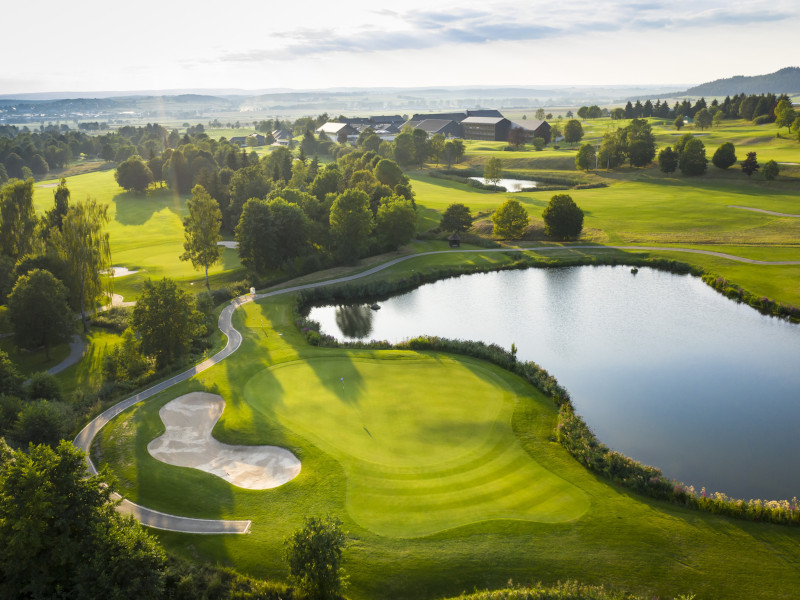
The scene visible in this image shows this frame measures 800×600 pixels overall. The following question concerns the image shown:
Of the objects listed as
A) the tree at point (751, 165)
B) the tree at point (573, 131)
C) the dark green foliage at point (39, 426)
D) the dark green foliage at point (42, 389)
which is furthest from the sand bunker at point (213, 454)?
the tree at point (573, 131)

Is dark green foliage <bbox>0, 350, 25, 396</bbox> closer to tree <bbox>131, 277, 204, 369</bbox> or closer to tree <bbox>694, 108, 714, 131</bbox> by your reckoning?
tree <bbox>131, 277, 204, 369</bbox>

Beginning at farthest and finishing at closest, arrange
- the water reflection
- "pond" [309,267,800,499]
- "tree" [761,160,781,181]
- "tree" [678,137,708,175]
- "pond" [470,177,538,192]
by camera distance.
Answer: "pond" [470,177,538,192]
"tree" [678,137,708,175]
"tree" [761,160,781,181]
the water reflection
"pond" [309,267,800,499]

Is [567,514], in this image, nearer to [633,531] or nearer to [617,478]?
[633,531]

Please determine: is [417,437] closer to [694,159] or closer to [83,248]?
[83,248]

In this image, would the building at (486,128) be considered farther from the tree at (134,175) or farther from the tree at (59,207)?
the tree at (59,207)

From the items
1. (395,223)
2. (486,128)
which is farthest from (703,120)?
(395,223)

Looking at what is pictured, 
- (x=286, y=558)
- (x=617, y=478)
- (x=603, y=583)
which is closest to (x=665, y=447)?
(x=617, y=478)

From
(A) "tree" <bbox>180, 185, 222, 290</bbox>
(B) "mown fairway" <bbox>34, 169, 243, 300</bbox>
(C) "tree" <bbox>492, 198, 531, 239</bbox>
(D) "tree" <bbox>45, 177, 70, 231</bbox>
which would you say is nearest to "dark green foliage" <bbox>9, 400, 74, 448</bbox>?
(B) "mown fairway" <bbox>34, 169, 243, 300</bbox>
